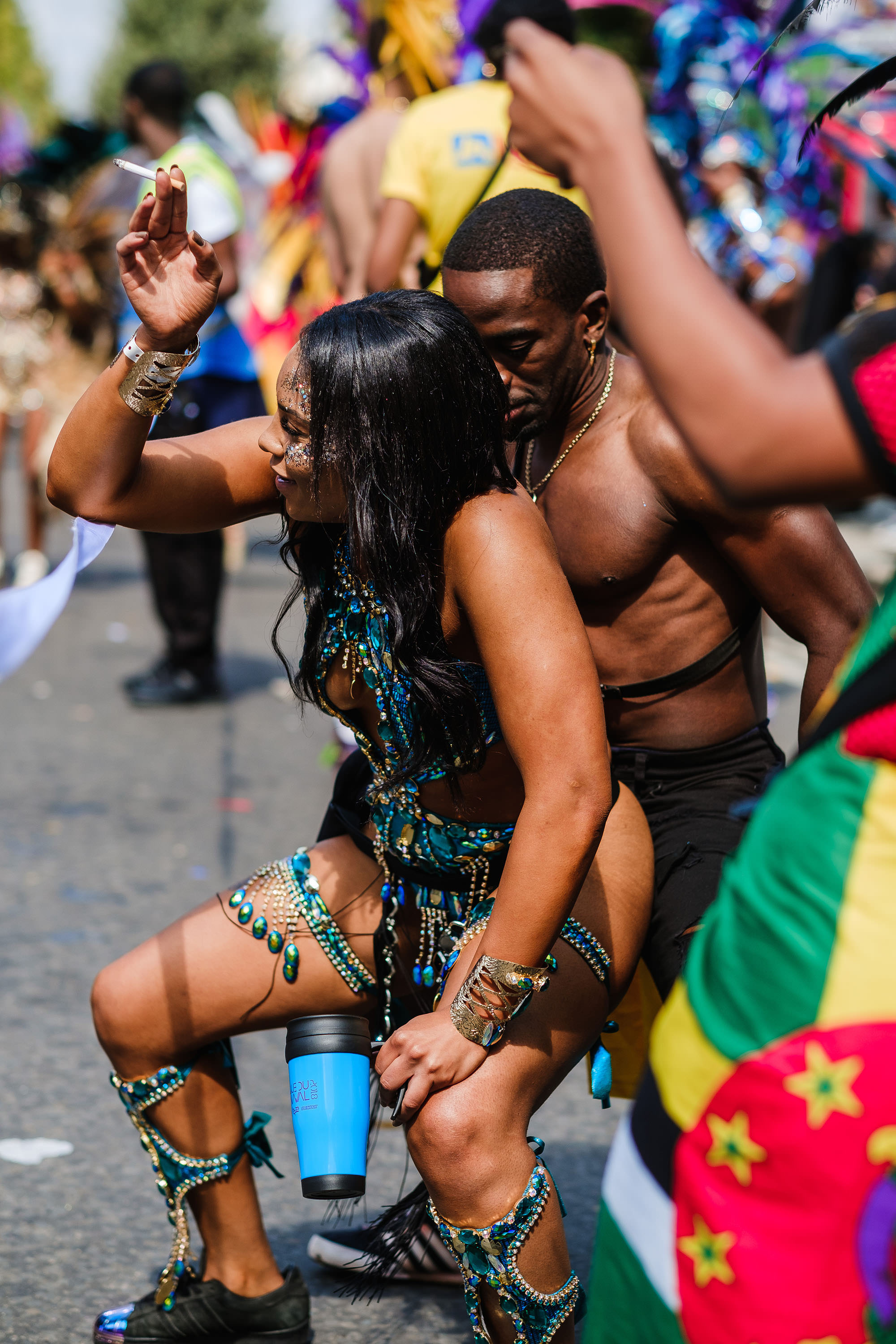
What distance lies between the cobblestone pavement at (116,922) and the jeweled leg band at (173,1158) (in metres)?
0.21

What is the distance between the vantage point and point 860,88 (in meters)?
1.78

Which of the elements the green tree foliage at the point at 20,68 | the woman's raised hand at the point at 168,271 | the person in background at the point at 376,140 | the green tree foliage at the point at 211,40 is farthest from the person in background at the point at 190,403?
the green tree foliage at the point at 211,40

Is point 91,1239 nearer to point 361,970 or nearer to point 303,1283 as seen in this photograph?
point 303,1283

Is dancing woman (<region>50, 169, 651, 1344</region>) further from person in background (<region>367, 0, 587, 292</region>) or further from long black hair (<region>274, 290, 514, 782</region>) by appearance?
person in background (<region>367, 0, 587, 292</region>)

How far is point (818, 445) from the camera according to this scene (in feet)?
3.89

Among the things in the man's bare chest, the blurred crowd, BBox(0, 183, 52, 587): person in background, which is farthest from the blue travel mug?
BBox(0, 183, 52, 587): person in background

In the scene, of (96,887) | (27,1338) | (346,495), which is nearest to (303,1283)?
(27,1338)

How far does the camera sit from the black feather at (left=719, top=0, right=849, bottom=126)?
177 centimetres

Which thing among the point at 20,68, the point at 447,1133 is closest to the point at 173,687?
the point at 447,1133

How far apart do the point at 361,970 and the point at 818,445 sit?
4.30 feet

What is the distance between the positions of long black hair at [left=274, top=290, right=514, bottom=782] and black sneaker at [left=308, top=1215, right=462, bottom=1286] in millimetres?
1066

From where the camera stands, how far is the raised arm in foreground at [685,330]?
1.18 metres

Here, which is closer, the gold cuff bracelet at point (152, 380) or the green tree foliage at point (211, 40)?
the gold cuff bracelet at point (152, 380)

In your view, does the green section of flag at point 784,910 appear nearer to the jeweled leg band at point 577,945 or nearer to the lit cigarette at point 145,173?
the jeweled leg band at point 577,945
